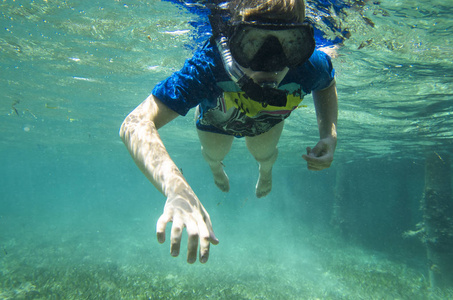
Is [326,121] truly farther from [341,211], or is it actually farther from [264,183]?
[341,211]

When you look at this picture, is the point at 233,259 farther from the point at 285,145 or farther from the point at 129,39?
the point at 129,39

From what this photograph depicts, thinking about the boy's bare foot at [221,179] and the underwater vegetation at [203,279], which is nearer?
the boy's bare foot at [221,179]

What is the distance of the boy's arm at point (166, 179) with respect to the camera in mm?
1688

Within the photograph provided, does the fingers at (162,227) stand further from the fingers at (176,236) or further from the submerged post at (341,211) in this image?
the submerged post at (341,211)

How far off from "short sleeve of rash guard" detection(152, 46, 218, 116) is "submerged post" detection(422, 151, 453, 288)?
2034cm

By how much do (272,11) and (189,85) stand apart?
1112 mm

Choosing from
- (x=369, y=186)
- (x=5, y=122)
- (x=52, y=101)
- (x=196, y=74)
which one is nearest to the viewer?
(x=196, y=74)

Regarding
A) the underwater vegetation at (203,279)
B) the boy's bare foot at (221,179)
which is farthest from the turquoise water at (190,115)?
the boy's bare foot at (221,179)

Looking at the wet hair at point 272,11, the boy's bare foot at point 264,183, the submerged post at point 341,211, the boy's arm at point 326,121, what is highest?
the wet hair at point 272,11

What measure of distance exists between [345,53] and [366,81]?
3.09m

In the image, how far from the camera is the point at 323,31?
8711mm

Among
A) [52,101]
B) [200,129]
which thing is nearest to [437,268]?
[200,129]

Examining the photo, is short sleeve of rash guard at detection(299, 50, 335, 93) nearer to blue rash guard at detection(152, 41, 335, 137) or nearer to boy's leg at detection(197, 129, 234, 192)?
blue rash guard at detection(152, 41, 335, 137)

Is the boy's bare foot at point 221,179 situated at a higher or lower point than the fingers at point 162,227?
lower
